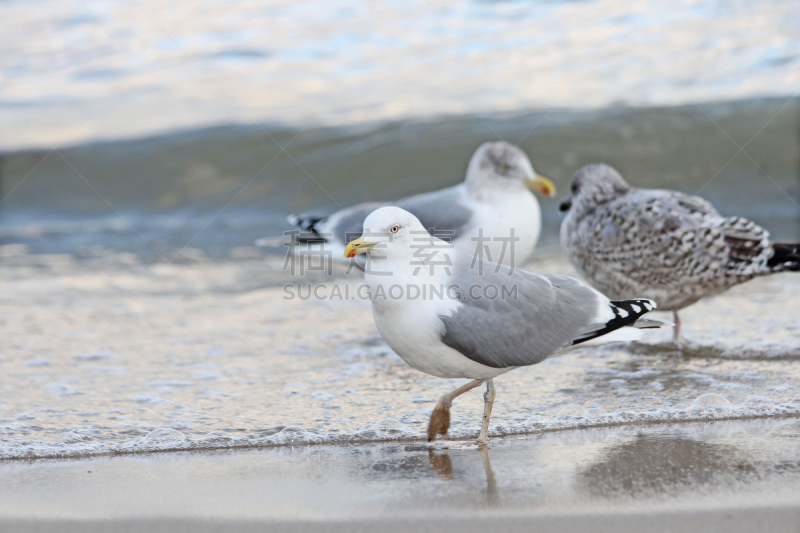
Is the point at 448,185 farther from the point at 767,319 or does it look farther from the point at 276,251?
the point at 767,319

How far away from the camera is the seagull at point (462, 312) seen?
3.29 metres

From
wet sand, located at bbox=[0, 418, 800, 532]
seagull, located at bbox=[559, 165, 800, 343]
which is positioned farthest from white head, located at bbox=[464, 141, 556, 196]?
wet sand, located at bbox=[0, 418, 800, 532]

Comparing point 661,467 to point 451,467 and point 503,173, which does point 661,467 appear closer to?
point 451,467

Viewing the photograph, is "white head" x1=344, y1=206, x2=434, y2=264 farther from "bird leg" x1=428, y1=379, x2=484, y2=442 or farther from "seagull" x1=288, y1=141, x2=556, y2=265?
"seagull" x1=288, y1=141, x2=556, y2=265

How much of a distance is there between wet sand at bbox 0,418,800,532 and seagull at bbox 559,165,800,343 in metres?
1.33

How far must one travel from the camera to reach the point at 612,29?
12180mm

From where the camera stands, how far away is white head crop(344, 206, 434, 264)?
3.37 metres

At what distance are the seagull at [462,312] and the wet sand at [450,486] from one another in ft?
1.13

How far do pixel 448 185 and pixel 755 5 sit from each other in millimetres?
5945

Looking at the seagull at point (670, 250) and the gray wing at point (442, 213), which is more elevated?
the gray wing at point (442, 213)

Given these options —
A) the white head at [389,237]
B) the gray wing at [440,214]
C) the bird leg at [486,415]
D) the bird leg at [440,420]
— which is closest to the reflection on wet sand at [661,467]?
the bird leg at [486,415]

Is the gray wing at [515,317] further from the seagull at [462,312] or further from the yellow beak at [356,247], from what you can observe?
the yellow beak at [356,247]

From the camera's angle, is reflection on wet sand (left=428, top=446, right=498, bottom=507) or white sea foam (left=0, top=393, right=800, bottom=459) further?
white sea foam (left=0, top=393, right=800, bottom=459)

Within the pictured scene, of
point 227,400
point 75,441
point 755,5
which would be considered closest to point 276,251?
point 227,400
